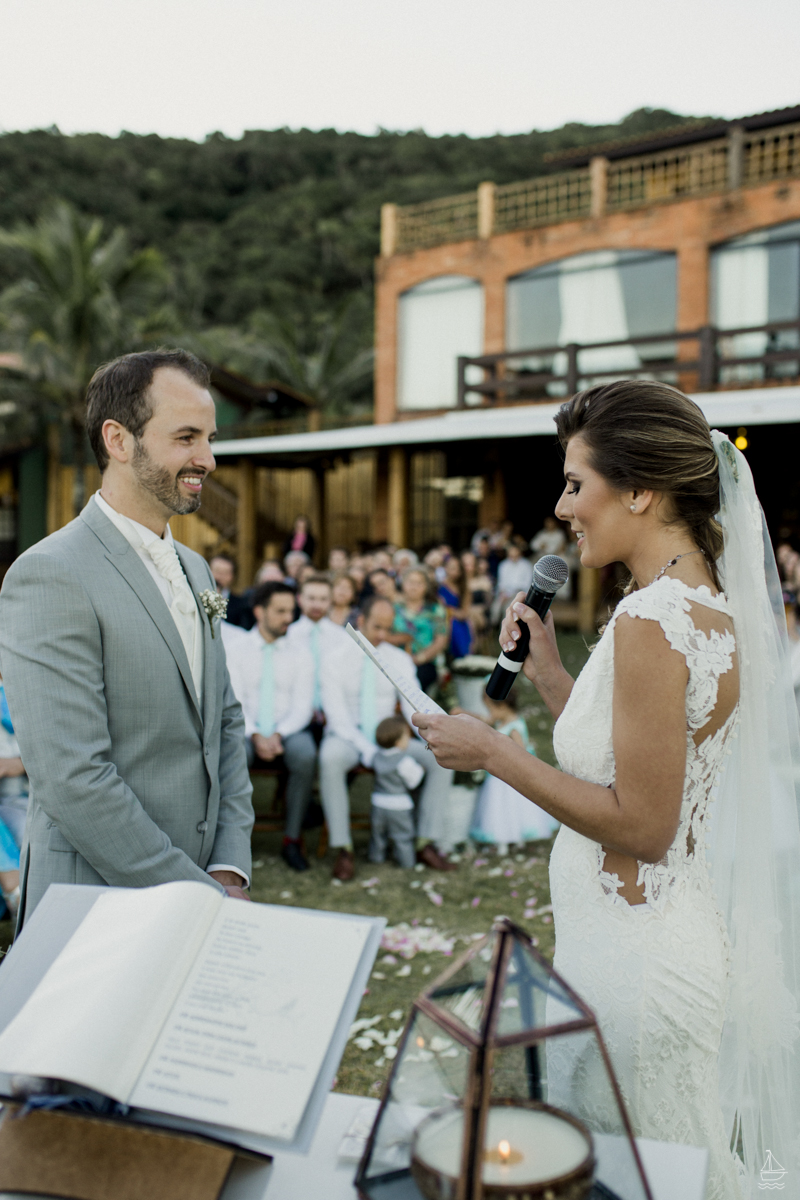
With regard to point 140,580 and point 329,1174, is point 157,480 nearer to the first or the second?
point 140,580

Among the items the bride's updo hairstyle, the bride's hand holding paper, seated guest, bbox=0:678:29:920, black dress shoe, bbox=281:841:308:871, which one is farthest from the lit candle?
black dress shoe, bbox=281:841:308:871

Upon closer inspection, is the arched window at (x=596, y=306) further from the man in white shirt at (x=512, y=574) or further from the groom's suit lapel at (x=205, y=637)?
the groom's suit lapel at (x=205, y=637)

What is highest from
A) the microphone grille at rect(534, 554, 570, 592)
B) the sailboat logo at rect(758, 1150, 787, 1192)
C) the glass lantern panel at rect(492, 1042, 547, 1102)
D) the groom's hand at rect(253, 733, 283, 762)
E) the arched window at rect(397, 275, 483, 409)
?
the arched window at rect(397, 275, 483, 409)

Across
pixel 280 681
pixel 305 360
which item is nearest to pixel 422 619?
pixel 280 681

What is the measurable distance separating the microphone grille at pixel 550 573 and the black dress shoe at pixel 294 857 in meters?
4.12

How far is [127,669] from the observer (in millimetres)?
2080

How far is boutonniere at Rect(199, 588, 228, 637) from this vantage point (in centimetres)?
244

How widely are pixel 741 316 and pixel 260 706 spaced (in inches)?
601

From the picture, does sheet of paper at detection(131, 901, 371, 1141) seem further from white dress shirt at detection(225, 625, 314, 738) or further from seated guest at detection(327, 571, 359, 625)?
seated guest at detection(327, 571, 359, 625)

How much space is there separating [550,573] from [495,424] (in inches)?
538

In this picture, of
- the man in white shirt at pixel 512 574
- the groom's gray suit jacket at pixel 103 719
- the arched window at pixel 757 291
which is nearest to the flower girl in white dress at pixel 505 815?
the groom's gray suit jacket at pixel 103 719

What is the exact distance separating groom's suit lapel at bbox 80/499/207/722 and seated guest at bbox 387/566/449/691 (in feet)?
18.7

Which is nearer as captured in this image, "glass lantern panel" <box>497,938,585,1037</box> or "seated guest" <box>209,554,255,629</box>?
"glass lantern panel" <box>497,938,585,1037</box>

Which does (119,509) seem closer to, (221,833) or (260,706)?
(221,833)
